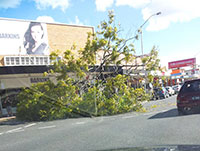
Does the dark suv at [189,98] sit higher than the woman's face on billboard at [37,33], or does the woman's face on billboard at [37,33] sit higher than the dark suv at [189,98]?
the woman's face on billboard at [37,33]

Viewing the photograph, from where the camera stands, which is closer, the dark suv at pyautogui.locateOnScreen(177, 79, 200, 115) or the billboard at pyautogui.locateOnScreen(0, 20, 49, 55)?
the dark suv at pyautogui.locateOnScreen(177, 79, 200, 115)

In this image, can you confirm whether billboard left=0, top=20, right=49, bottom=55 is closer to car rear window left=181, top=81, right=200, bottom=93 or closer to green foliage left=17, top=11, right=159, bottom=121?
green foliage left=17, top=11, right=159, bottom=121

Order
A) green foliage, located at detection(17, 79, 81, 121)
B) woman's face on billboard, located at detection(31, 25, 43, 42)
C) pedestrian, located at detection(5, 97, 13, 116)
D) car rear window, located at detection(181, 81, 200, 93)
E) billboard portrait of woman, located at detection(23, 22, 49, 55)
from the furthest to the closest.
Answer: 1. woman's face on billboard, located at detection(31, 25, 43, 42)
2. billboard portrait of woman, located at detection(23, 22, 49, 55)
3. pedestrian, located at detection(5, 97, 13, 116)
4. green foliage, located at detection(17, 79, 81, 121)
5. car rear window, located at detection(181, 81, 200, 93)

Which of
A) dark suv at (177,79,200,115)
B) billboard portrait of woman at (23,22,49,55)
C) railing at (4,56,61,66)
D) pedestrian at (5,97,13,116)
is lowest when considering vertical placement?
pedestrian at (5,97,13,116)

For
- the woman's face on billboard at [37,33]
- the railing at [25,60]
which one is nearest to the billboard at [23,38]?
the woman's face on billboard at [37,33]

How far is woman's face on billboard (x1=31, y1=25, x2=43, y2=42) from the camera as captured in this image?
20.1m

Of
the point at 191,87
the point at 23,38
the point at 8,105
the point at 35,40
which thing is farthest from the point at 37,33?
the point at 191,87

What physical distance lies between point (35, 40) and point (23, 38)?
1084 mm

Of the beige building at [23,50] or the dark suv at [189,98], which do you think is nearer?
the dark suv at [189,98]

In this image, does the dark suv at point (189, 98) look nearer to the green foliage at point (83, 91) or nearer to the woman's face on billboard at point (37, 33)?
the green foliage at point (83, 91)

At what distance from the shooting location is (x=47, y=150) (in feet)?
19.3

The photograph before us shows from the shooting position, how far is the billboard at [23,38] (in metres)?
18.8

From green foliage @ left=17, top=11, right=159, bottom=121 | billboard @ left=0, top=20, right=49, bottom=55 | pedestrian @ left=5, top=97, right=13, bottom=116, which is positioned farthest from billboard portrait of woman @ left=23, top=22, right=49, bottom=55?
green foliage @ left=17, top=11, right=159, bottom=121

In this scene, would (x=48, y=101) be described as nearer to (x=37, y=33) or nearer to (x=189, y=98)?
(x=189, y=98)
